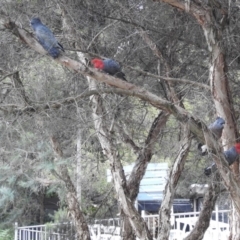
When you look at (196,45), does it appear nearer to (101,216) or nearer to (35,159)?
(35,159)

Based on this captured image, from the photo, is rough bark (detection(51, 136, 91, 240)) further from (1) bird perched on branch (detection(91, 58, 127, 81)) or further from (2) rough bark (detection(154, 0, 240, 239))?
(2) rough bark (detection(154, 0, 240, 239))

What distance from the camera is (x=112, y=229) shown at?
29.4 ft

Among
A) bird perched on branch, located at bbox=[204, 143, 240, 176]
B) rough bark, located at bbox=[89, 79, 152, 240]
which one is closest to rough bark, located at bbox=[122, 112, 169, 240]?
rough bark, located at bbox=[89, 79, 152, 240]

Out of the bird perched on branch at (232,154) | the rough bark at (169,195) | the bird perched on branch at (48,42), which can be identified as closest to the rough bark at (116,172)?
the rough bark at (169,195)

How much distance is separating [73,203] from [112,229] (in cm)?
178

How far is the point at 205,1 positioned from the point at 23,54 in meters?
2.53

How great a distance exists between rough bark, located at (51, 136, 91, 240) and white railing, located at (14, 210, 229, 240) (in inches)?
18.9

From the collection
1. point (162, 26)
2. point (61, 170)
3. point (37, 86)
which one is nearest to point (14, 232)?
point (61, 170)

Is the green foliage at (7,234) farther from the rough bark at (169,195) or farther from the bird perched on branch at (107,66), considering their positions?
the bird perched on branch at (107,66)

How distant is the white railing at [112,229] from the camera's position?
27.5ft

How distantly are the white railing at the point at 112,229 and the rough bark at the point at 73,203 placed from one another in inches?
18.9

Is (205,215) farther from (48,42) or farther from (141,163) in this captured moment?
(48,42)

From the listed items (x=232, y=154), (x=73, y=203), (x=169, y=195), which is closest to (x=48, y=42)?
(x=232, y=154)

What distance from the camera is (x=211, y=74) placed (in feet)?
17.4
